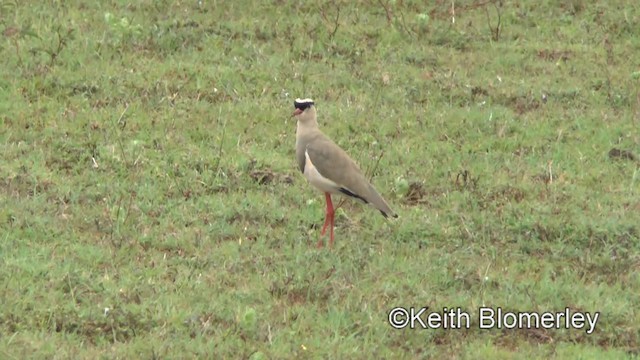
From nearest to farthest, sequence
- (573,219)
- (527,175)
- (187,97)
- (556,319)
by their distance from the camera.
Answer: (556,319)
(573,219)
(527,175)
(187,97)

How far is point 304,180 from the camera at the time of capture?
10852mm

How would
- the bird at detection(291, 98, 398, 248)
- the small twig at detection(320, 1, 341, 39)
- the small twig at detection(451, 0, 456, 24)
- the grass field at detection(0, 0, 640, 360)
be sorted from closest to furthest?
the grass field at detection(0, 0, 640, 360), the bird at detection(291, 98, 398, 248), the small twig at detection(320, 1, 341, 39), the small twig at detection(451, 0, 456, 24)

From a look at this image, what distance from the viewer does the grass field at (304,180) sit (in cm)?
812

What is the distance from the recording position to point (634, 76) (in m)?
13.2

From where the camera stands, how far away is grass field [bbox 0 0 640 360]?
8.12m

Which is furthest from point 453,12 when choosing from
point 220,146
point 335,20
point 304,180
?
point 304,180

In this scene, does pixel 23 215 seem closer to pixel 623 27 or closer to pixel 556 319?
pixel 556 319

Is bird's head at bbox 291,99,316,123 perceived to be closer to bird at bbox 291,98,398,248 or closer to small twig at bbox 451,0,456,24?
bird at bbox 291,98,398,248

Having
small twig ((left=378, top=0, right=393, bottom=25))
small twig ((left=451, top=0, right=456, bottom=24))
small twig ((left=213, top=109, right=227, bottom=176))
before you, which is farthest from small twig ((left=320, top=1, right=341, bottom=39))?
small twig ((left=213, top=109, right=227, bottom=176))

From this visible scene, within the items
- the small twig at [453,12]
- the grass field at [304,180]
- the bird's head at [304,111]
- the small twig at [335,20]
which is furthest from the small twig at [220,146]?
the small twig at [453,12]

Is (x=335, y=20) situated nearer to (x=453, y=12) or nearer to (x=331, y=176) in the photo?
(x=453, y=12)

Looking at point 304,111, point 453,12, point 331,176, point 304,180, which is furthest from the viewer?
point 453,12

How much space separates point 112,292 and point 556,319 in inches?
108

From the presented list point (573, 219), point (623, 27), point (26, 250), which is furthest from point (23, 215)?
point (623, 27)
